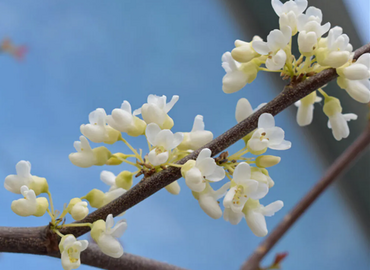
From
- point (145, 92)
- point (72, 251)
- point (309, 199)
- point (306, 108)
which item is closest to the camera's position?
point (72, 251)

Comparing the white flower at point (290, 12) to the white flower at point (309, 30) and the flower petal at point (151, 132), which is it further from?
the flower petal at point (151, 132)

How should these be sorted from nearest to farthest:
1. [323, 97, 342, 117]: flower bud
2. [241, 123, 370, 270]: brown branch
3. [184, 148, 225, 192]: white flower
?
1. [184, 148, 225, 192]: white flower
2. [323, 97, 342, 117]: flower bud
3. [241, 123, 370, 270]: brown branch

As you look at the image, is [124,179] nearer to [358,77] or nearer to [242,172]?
[242,172]

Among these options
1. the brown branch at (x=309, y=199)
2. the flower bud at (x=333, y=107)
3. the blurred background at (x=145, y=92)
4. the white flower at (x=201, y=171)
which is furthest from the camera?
the blurred background at (x=145, y=92)

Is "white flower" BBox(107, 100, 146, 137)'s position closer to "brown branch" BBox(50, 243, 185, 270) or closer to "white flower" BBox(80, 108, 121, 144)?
"white flower" BBox(80, 108, 121, 144)

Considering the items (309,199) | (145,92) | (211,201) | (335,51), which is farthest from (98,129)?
(145,92)

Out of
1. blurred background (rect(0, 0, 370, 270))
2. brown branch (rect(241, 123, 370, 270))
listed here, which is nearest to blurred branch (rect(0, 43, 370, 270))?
brown branch (rect(241, 123, 370, 270))

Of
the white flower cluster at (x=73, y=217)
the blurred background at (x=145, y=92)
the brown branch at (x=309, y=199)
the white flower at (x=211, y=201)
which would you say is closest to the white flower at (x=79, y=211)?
the white flower cluster at (x=73, y=217)
